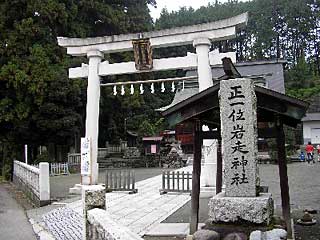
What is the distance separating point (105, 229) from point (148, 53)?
1210 centimetres

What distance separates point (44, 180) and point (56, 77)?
12545 mm

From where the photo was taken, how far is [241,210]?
7227 mm

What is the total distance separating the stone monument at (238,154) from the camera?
24.0 feet

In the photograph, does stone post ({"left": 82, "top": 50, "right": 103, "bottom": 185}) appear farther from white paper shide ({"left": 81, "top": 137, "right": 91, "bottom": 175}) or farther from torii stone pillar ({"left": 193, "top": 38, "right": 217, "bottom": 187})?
torii stone pillar ({"left": 193, "top": 38, "right": 217, "bottom": 187})

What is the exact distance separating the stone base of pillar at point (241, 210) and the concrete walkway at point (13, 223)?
5.10m

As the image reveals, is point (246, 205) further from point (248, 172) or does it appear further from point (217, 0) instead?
point (217, 0)

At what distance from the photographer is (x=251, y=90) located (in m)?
7.64

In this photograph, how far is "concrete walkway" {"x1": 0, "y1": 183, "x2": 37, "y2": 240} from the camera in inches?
414

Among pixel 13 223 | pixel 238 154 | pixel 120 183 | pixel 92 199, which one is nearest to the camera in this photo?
pixel 92 199

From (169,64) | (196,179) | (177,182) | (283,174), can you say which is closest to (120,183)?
(177,182)

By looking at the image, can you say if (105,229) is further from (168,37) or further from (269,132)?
(168,37)

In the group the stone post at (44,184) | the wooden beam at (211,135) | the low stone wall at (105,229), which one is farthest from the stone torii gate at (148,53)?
the low stone wall at (105,229)

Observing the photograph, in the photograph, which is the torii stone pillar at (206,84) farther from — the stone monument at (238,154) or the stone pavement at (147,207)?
the stone monument at (238,154)

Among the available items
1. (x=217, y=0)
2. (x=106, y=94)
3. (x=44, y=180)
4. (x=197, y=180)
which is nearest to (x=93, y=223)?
(x=197, y=180)
